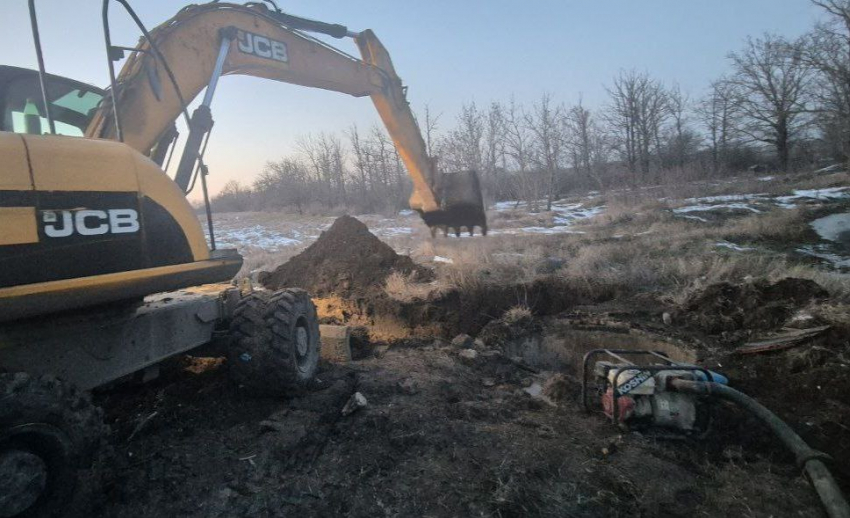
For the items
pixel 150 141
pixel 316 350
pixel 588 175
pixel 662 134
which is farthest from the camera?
pixel 662 134

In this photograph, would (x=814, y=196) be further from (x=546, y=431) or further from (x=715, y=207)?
(x=546, y=431)

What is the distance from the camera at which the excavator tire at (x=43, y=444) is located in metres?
2.27

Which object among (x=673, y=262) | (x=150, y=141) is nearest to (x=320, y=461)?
(x=150, y=141)

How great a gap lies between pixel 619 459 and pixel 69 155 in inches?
165

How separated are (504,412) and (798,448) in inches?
87.1

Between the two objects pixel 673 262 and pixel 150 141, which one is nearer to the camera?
pixel 150 141

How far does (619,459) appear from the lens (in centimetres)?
369

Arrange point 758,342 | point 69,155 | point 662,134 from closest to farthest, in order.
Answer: point 69,155 < point 758,342 < point 662,134

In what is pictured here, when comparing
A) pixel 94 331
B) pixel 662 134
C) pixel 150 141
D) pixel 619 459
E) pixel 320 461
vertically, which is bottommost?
pixel 619 459

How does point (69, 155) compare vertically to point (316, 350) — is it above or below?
above

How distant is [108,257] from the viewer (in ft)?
9.47

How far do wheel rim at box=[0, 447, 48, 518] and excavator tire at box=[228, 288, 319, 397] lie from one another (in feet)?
5.72

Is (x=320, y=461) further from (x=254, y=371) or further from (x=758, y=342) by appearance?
(x=758, y=342)

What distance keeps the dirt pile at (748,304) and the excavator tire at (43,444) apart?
694 cm
